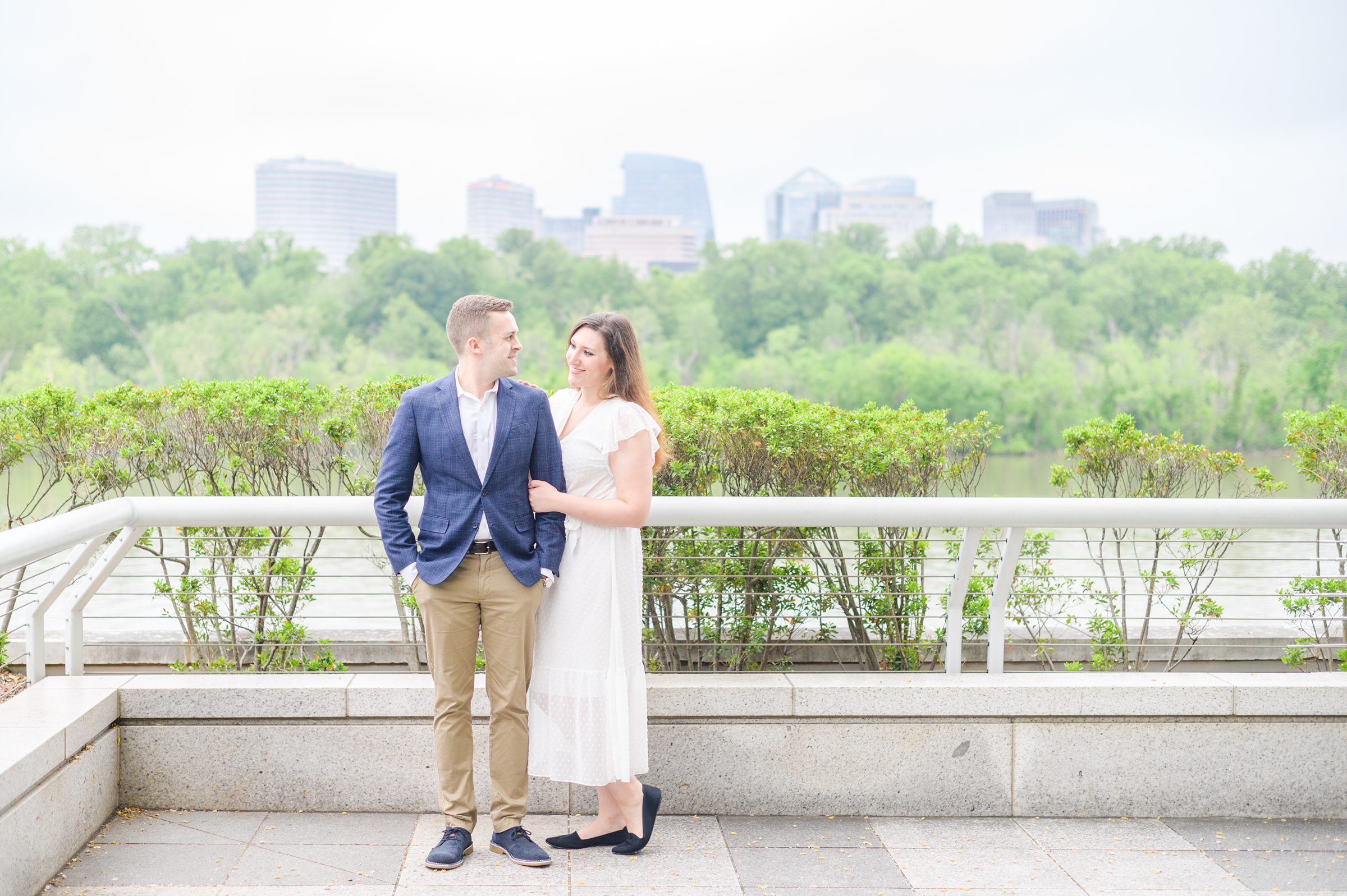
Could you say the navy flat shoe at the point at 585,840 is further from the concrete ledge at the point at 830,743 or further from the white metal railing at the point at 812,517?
the white metal railing at the point at 812,517

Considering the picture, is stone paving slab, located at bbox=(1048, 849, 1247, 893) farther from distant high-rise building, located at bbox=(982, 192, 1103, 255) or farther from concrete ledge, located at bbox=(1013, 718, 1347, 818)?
distant high-rise building, located at bbox=(982, 192, 1103, 255)

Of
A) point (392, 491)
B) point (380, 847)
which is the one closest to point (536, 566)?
point (392, 491)

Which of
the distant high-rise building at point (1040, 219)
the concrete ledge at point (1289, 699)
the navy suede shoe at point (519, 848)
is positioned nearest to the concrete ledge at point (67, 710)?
the navy suede shoe at point (519, 848)

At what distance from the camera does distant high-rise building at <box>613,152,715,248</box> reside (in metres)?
120

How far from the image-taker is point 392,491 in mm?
3365

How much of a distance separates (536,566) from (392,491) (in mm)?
475

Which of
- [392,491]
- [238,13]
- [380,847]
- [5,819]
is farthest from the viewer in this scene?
[238,13]

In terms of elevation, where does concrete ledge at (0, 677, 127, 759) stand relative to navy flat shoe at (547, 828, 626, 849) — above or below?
above

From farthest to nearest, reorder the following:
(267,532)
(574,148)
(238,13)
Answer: (574,148)
(238,13)
(267,532)

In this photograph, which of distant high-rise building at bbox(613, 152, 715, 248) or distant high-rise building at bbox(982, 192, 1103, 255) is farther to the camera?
distant high-rise building at bbox(613, 152, 715, 248)

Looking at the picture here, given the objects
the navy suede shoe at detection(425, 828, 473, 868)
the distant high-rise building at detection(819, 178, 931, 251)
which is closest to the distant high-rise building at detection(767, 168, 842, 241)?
the distant high-rise building at detection(819, 178, 931, 251)

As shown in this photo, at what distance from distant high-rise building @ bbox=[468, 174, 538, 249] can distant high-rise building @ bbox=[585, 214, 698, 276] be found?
5521 mm

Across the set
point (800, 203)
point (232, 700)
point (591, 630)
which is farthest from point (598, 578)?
point (800, 203)

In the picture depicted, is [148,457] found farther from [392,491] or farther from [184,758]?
[392,491]
